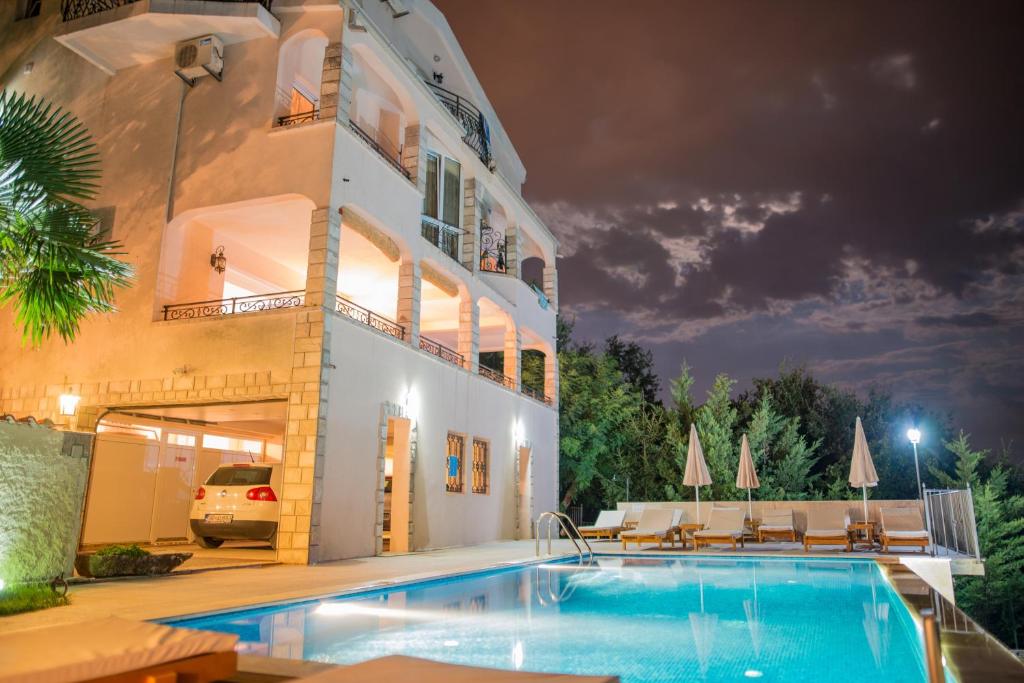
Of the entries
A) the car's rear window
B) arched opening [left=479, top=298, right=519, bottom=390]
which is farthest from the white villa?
arched opening [left=479, top=298, right=519, bottom=390]

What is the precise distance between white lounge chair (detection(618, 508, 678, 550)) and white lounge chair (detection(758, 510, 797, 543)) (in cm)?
197

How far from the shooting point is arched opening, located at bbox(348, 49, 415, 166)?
14.2 meters

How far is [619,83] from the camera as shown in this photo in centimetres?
3947

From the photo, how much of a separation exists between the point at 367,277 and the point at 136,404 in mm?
6101

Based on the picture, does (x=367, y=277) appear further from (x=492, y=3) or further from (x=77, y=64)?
(x=492, y=3)

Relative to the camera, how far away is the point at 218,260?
1404 centimetres

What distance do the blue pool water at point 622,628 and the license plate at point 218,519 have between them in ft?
16.0

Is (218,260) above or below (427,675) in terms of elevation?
above

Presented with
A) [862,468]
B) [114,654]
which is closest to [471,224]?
[862,468]

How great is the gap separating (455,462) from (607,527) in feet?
14.5

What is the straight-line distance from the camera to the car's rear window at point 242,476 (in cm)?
1243

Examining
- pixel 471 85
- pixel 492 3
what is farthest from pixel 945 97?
pixel 471 85

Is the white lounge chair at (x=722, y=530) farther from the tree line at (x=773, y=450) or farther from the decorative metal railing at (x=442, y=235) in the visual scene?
the decorative metal railing at (x=442, y=235)

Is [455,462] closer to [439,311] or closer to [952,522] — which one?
[439,311]
